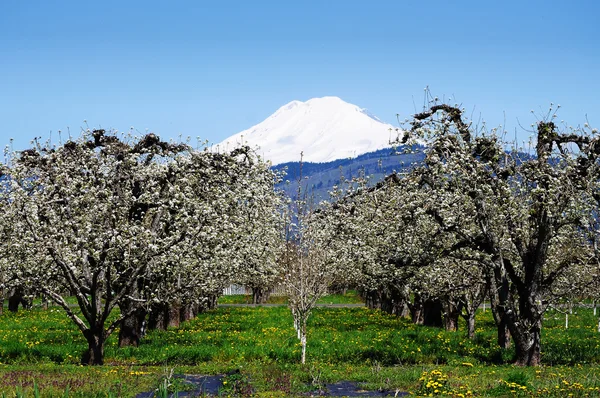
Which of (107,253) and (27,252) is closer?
(107,253)

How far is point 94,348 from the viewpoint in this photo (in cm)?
2511

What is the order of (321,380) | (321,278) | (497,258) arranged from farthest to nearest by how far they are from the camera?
1. (321,278)
2. (497,258)
3. (321,380)

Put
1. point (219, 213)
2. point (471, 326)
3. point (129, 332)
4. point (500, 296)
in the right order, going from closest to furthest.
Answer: point (500, 296) < point (219, 213) < point (129, 332) < point (471, 326)

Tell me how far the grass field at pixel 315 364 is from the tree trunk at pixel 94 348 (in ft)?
2.51

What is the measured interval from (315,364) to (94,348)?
7.80 metres

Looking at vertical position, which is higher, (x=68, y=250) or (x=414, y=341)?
(x=68, y=250)

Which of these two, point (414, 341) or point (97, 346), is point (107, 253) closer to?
point (97, 346)

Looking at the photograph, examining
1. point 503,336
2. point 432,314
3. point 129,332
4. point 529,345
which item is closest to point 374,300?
point 432,314

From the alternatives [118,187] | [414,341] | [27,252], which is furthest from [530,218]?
[27,252]

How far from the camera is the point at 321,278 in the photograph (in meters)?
37.9

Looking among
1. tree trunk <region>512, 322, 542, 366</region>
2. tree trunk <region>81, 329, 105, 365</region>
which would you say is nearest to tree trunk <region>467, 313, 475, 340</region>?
tree trunk <region>512, 322, 542, 366</region>

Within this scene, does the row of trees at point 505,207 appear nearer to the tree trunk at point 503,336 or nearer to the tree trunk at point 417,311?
the tree trunk at point 503,336

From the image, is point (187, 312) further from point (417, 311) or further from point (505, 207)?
point (505, 207)

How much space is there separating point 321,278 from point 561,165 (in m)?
14.7
